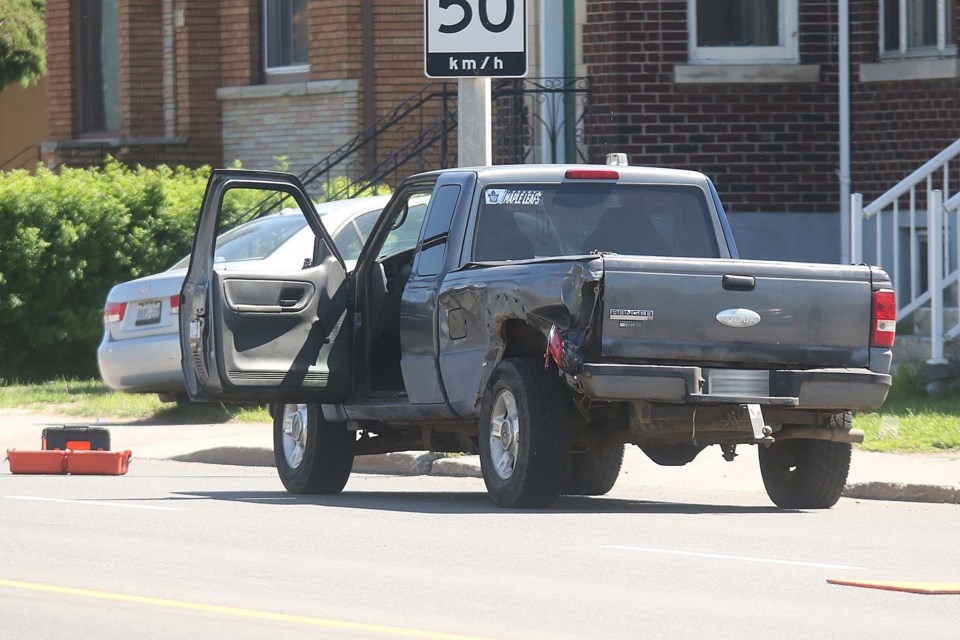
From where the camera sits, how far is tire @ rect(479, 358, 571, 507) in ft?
33.0

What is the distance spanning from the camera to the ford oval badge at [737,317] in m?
→ 9.88

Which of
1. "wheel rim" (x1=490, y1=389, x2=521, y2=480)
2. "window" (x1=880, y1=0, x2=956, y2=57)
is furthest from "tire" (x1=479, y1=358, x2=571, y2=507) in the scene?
"window" (x1=880, y1=0, x2=956, y2=57)

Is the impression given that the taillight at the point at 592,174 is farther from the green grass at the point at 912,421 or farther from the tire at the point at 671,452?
the green grass at the point at 912,421

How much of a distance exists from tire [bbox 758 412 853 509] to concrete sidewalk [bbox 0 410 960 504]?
79 cm

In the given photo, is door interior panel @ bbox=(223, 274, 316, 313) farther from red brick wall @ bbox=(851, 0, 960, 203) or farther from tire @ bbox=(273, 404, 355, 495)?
red brick wall @ bbox=(851, 0, 960, 203)

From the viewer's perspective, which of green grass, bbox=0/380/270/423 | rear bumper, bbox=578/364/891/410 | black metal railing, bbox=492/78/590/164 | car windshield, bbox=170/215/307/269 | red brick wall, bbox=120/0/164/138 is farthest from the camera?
red brick wall, bbox=120/0/164/138

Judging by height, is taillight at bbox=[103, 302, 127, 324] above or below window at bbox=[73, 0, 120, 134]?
below

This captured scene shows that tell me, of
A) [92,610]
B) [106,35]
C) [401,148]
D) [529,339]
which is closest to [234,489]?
[529,339]

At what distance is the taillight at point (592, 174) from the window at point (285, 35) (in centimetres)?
1335

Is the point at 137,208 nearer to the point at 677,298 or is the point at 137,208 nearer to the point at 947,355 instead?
the point at 947,355

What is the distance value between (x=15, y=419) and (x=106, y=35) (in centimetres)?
1093

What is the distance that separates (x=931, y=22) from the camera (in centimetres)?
1842

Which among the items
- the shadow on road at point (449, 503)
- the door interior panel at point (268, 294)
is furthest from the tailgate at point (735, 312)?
the door interior panel at point (268, 294)

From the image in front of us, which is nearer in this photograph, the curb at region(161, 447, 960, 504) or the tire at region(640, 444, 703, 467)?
the tire at region(640, 444, 703, 467)
